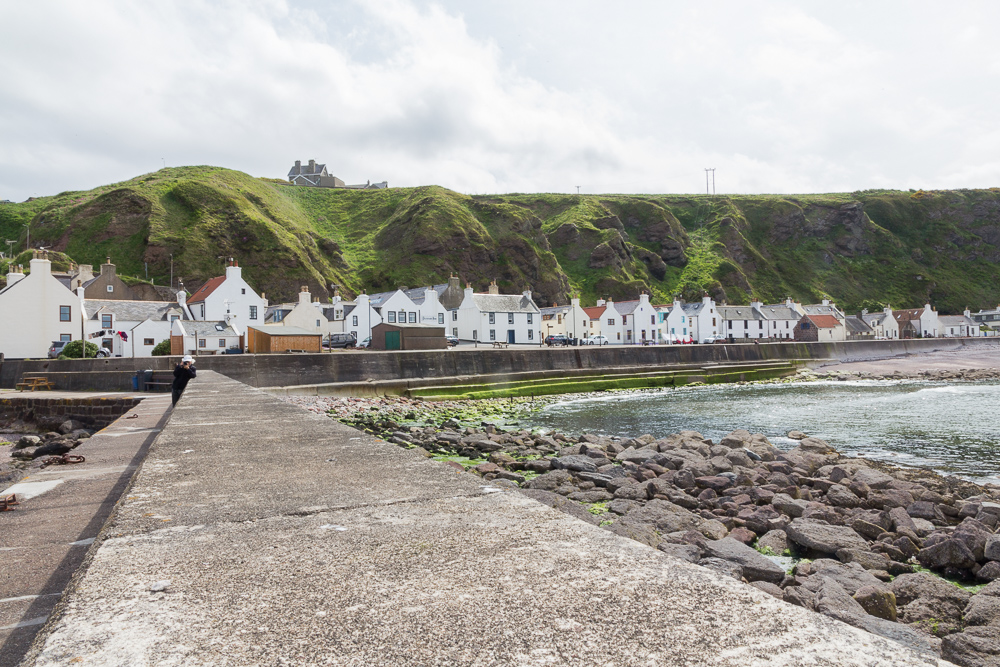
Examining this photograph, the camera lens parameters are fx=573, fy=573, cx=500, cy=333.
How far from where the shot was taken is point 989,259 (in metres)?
156

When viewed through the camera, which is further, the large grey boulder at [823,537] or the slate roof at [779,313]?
the slate roof at [779,313]

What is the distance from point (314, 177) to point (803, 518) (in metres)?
180

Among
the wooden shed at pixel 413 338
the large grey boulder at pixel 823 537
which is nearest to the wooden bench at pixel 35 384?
the wooden shed at pixel 413 338

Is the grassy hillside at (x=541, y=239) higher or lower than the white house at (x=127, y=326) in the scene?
higher

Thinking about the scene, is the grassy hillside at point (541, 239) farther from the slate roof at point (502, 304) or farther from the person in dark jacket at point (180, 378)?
the person in dark jacket at point (180, 378)

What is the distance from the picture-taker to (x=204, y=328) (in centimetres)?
4694

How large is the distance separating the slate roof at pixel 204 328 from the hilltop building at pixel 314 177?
12758 cm

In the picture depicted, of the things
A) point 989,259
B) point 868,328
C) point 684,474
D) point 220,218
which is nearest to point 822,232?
point 989,259

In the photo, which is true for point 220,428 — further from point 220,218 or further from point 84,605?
point 220,218

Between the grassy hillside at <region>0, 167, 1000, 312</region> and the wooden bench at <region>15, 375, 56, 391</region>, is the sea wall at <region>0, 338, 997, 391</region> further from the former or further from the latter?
the grassy hillside at <region>0, 167, 1000, 312</region>

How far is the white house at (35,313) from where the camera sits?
38.8m

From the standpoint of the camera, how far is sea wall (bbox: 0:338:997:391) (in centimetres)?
2970

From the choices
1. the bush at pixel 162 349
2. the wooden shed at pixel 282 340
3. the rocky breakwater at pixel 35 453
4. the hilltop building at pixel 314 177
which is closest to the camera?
the rocky breakwater at pixel 35 453

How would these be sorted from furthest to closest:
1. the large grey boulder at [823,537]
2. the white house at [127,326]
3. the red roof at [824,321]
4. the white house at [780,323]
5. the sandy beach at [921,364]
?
the white house at [780,323] < the red roof at [824,321] < the sandy beach at [921,364] < the white house at [127,326] < the large grey boulder at [823,537]
